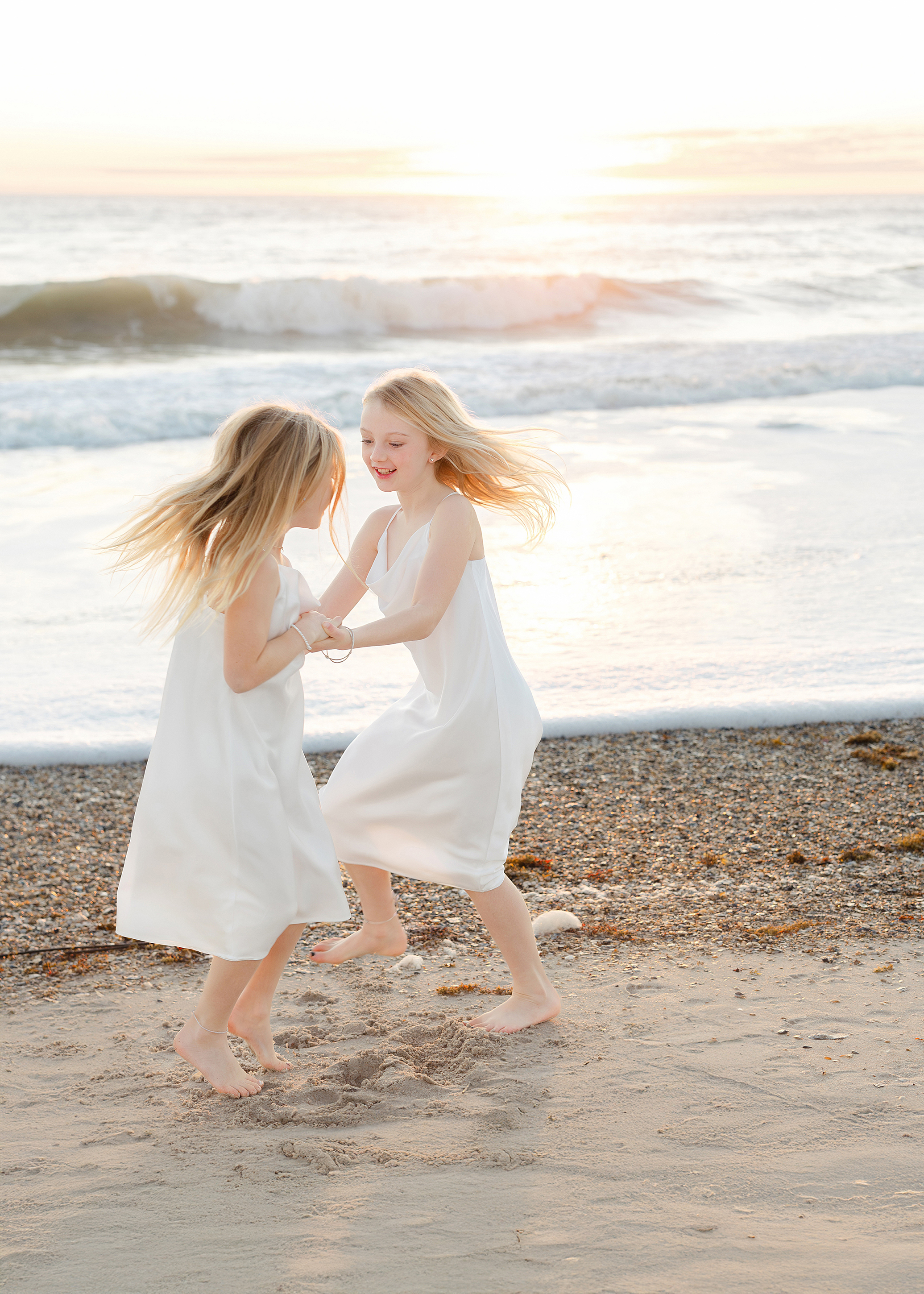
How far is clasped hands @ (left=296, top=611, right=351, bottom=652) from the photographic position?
244 cm

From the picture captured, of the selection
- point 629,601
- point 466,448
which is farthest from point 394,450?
point 629,601

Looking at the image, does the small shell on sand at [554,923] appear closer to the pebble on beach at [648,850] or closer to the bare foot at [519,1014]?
the pebble on beach at [648,850]

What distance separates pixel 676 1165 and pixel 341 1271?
2.27 feet

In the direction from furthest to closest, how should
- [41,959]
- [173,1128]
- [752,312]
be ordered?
[752,312]
[41,959]
[173,1128]

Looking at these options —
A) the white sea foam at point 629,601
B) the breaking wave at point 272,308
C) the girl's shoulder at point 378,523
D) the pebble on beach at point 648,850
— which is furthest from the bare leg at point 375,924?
the breaking wave at point 272,308

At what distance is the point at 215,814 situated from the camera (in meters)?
2.42

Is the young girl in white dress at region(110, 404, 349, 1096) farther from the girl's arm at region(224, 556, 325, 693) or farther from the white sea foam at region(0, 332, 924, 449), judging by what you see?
the white sea foam at region(0, 332, 924, 449)

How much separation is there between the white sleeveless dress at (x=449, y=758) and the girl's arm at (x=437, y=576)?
0.21 ft

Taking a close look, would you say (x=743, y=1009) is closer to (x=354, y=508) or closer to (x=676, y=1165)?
(x=676, y=1165)

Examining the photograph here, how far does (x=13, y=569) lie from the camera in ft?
22.2

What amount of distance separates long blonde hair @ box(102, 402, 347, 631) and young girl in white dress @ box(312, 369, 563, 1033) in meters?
0.27

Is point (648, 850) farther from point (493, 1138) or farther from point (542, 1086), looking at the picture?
point (493, 1138)

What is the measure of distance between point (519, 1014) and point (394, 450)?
1.44 m

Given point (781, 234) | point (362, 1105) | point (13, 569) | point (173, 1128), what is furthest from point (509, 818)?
point (781, 234)
